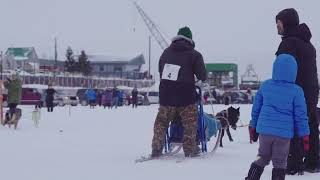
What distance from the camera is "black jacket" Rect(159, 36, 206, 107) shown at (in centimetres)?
732

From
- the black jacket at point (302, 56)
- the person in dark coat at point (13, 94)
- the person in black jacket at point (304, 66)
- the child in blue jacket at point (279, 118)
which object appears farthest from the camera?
the person in dark coat at point (13, 94)

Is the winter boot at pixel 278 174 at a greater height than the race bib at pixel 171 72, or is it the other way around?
the race bib at pixel 171 72

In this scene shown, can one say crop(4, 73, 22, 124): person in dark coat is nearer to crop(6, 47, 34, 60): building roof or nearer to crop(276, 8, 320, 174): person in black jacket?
crop(276, 8, 320, 174): person in black jacket

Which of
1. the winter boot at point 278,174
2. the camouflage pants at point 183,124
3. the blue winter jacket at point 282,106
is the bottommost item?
the winter boot at point 278,174

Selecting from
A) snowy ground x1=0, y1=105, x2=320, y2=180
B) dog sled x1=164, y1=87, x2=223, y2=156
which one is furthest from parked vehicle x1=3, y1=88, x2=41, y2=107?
dog sled x1=164, y1=87, x2=223, y2=156

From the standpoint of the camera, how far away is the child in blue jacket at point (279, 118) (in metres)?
4.81

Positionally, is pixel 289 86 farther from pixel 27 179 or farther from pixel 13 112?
pixel 13 112

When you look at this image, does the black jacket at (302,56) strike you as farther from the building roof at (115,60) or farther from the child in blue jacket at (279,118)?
the building roof at (115,60)

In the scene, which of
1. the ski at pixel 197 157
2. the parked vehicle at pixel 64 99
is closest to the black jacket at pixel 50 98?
the parked vehicle at pixel 64 99

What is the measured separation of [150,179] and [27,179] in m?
1.17

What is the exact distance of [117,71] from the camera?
10894cm

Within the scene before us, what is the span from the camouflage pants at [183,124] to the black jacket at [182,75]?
8 centimetres

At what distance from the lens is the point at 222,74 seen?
90.4 metres

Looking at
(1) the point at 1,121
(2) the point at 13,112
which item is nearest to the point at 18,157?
(2) the point at 13,112
